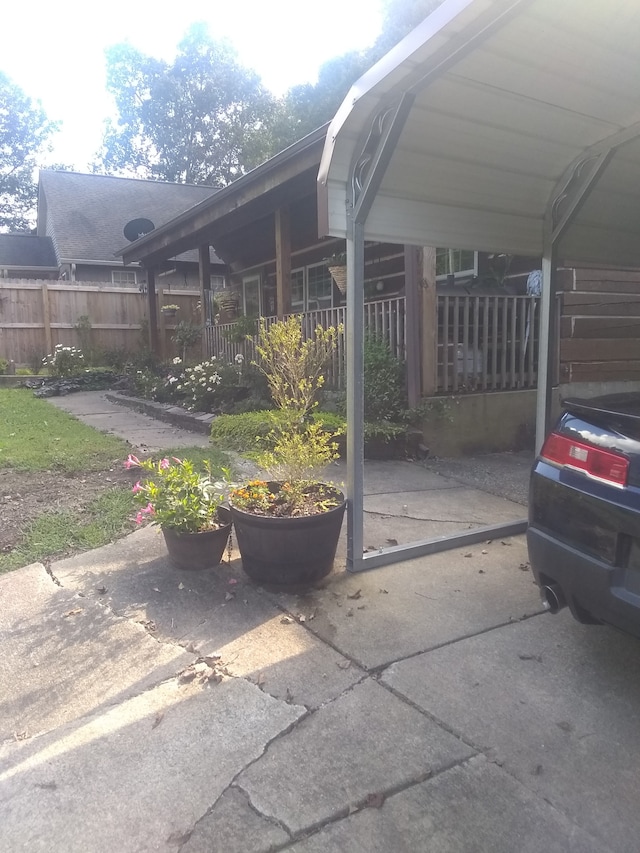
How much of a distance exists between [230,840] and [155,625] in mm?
1435

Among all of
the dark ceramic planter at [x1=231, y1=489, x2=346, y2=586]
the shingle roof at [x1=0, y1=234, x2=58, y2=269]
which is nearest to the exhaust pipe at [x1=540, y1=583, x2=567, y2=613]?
the dark ceramic planter at [x1=231, y1=489, x2=346, y2=586]

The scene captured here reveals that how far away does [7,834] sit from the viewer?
1.82 m

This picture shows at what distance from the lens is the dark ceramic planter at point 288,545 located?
10.9 feet

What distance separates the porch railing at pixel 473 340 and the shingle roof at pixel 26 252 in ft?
68.1

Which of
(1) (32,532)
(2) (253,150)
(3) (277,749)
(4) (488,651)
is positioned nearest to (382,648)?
(4) (488,651)

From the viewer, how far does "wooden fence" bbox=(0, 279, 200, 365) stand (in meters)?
16.1

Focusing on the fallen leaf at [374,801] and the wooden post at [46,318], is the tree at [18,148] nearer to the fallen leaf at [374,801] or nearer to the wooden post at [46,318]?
the wooden post at [46,318]

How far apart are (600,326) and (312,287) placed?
6.11 m

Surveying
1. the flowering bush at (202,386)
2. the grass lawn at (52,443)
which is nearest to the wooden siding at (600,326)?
the flowering bush at (202,386)

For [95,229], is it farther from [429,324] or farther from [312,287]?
[429,324]

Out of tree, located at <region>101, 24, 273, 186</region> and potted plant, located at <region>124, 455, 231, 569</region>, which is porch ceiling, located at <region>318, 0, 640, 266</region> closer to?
potted plant, located at <region>124, 455, 231, 569</region>

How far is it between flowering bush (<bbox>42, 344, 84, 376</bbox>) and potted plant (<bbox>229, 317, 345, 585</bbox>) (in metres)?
12.4

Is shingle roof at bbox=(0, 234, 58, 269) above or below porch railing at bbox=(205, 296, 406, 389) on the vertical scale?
above

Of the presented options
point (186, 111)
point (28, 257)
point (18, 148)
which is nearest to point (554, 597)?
point (28, 257)
